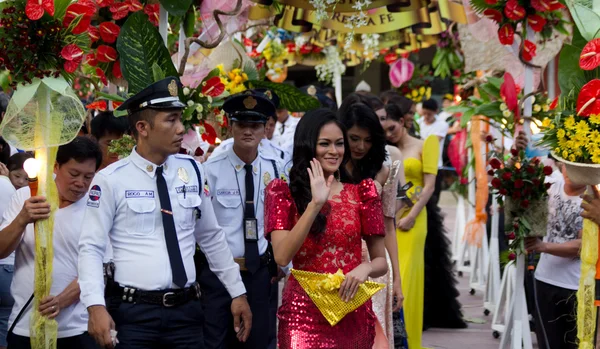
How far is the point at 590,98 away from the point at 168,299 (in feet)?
7.60

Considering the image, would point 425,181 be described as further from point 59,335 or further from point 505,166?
point 59,335

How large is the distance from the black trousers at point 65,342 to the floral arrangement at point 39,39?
1.30 m

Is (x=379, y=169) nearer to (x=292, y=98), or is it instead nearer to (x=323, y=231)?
(x=292, y=98)

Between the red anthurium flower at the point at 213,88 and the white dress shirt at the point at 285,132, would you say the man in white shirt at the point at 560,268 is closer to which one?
the red anthurium flower at the point at 213,88

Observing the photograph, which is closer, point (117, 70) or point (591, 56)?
point (591, 56)

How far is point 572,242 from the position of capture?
6324 millimetres

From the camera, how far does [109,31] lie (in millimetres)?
6113

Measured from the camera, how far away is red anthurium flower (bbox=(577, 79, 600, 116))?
512cm

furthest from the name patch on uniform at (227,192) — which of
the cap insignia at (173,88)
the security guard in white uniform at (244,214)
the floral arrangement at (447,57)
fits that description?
the floral arrangement at (447,57)

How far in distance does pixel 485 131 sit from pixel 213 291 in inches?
183

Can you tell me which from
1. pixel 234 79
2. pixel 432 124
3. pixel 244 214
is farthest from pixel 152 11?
pixel 432 124

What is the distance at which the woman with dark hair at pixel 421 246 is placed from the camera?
7.79 meters

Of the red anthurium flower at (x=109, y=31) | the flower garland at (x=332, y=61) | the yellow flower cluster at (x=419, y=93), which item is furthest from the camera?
the yellow flower cluster at (x=419, y=93)

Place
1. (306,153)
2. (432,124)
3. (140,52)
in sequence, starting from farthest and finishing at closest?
1. (432,124)
2. (140,52)
3. (306,153)
